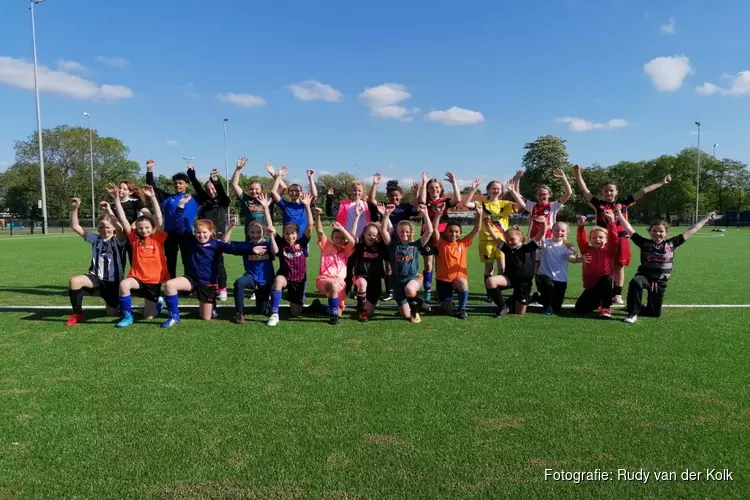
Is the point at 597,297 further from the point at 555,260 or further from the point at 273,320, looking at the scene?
the point at 273,320

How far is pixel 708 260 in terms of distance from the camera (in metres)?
14.1

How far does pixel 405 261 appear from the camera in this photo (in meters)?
6.65

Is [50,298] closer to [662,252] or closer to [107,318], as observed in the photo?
[107,318]

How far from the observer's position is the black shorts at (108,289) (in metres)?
6.41

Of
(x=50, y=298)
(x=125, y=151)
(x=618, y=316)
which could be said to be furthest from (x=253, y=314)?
(x=125, y=151)

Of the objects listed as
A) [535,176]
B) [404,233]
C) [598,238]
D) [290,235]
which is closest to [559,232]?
[598,238]

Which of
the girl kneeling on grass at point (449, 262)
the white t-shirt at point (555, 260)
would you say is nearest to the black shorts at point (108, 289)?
the girl kneeling on grass at point (449, 262)

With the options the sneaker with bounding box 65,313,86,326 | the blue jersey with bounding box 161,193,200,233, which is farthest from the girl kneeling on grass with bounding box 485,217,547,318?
the sneaker with bounding box 65,313,86,326

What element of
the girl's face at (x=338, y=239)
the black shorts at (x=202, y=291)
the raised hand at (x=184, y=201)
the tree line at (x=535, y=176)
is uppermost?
the tree line at (x=535, y=176)

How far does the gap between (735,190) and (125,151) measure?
296 feet

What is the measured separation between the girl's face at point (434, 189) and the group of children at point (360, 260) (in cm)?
3

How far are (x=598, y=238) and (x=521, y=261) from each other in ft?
3.81

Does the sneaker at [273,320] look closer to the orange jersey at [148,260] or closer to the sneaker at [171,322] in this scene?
the sneaker at [171,322]

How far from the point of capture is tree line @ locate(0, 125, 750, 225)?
59219 mm
